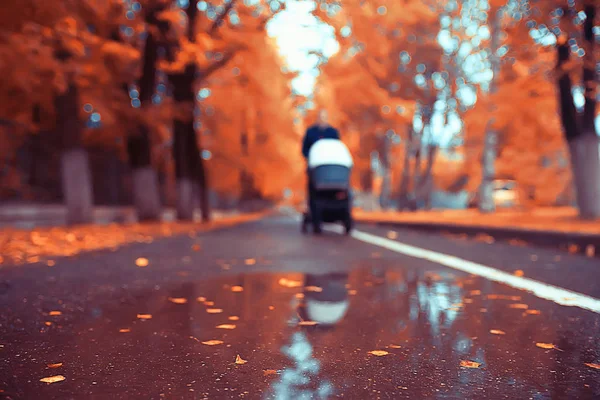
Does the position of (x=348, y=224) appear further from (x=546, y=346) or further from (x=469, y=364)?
(x=469, y=364)

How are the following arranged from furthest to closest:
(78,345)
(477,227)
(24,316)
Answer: (477,227) < (24,316) < (78,345)

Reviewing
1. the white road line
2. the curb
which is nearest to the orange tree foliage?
the curb

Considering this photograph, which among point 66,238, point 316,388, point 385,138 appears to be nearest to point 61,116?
point 66,238

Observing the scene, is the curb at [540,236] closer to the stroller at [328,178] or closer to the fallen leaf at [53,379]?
the stroller at [328,178]

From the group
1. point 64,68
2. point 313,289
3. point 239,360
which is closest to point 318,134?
point 64,68

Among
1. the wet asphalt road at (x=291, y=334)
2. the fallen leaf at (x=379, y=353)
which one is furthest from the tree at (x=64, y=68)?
the fallen leaf at (x=379, y=353)

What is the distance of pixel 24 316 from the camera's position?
4.71m

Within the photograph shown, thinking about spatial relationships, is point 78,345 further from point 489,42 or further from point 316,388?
point 489,42

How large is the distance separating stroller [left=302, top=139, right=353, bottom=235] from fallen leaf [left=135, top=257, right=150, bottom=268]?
5468 mm

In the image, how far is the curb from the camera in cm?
973

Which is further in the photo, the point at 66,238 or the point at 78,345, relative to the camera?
the point at 66,238

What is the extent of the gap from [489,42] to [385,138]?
386 inches

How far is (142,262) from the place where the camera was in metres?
8.58

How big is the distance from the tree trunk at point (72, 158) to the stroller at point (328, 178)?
597 cm
